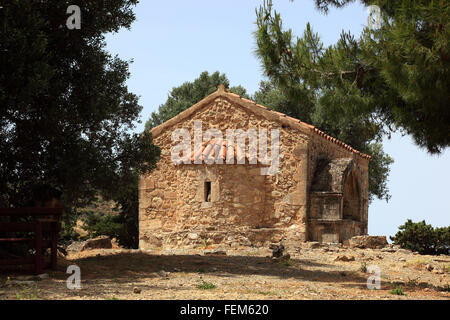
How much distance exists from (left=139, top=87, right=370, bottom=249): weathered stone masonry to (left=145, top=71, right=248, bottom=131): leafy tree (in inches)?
612

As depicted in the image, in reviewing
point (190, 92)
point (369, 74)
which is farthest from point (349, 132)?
point (369, 74)

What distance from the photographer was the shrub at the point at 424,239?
2134 cm

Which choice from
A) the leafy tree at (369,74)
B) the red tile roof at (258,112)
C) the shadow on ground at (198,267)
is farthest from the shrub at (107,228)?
the leafy tree at (369,74)

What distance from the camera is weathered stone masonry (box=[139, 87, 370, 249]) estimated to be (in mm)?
18641

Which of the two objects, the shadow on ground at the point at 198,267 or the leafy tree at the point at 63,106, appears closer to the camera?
the leafy tree at the point at 63,106

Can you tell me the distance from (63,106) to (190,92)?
24.4m

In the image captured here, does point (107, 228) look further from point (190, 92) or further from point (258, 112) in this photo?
point (190, 92)

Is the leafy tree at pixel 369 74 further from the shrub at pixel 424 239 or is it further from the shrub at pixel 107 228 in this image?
the shrub at pixel 107 228

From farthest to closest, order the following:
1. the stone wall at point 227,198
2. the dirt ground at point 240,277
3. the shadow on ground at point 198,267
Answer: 1. the stone wall at point 227,198
2. the shadow on ground at point 198,267
3. the dirt ground at point 240,277

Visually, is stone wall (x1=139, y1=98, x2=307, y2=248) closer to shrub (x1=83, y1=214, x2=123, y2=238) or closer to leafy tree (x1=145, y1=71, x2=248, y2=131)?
shrub (x1=83, y1=214, x2=123, y2=238)

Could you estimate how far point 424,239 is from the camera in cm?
2177

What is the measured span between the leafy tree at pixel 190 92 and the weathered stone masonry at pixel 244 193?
15536mm

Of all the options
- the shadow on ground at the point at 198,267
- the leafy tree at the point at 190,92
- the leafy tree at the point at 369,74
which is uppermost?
the leafy tree at the point at 190,92

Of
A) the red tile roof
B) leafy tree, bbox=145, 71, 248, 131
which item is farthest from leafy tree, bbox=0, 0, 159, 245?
leafy tree, bbox=145, 71, 248, 131
